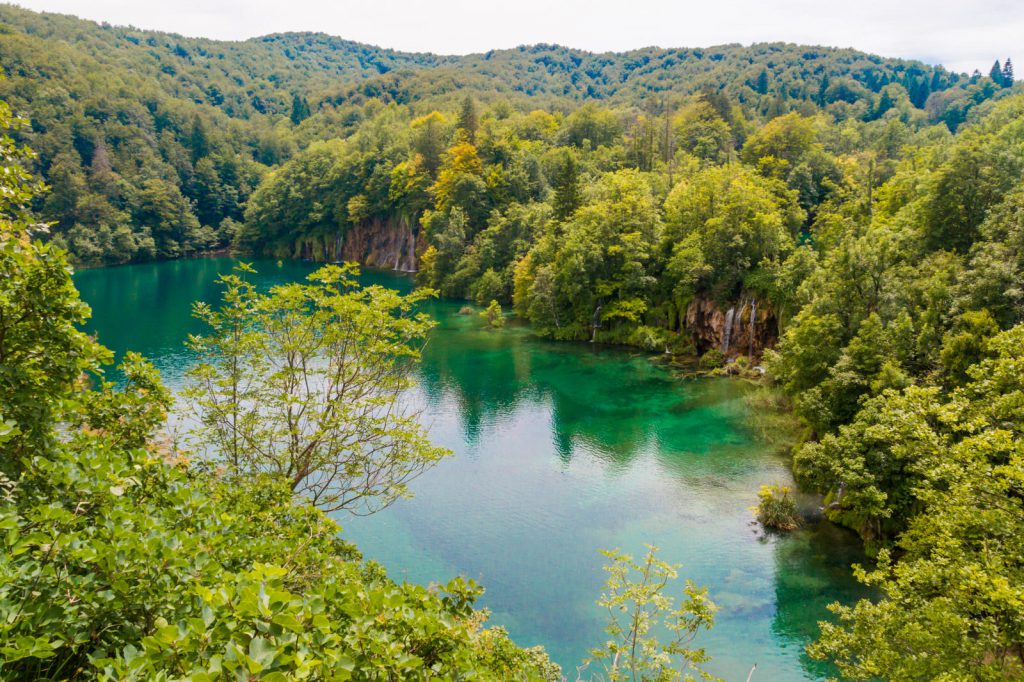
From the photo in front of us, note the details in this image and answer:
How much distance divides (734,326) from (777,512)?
843 inches

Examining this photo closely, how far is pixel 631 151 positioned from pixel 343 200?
44.3m

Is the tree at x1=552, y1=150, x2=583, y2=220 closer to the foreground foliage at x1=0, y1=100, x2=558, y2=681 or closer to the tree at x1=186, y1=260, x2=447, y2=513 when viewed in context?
the tree at x1=186, y1=260, x2=447, y2=513

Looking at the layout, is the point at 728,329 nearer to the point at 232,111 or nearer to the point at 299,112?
the point at 299,112

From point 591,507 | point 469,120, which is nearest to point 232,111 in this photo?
point 469,120

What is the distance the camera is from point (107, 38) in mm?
169500

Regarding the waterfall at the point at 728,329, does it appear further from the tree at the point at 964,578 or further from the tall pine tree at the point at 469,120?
the tall pine tree at the point at 469,120

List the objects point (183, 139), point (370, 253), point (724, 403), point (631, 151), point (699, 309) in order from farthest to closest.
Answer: point (183, 139), point (370, 253), point (631, 151), point (699, 309), point (724, 403)

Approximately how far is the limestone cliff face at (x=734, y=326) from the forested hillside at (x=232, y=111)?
30.8 metres

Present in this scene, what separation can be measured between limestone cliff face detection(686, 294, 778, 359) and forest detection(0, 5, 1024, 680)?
177mm

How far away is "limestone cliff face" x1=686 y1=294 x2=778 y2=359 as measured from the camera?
131 feet

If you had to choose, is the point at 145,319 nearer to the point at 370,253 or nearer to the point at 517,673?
the point at 370,253

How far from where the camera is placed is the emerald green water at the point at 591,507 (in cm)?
1812

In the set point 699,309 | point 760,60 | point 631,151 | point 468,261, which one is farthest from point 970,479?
point 760,60

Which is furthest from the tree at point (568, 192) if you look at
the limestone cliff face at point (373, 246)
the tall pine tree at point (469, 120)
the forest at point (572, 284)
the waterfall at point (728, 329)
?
the limestone cliff face at point (373, 246)
